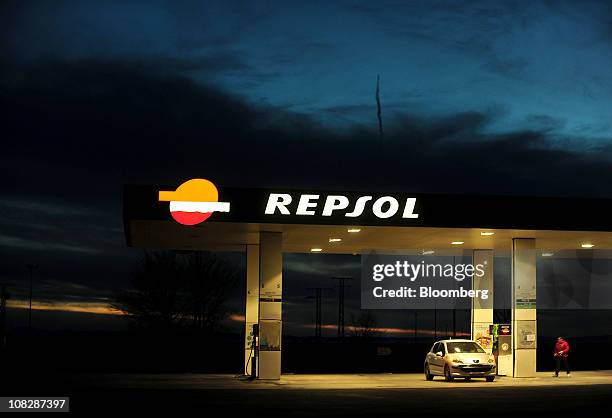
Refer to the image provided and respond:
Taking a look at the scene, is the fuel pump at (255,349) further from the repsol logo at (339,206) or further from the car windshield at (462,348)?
the car windshield at (462,348)

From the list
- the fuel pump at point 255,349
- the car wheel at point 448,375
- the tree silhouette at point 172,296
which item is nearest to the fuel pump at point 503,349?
the car wheel at point 448,375

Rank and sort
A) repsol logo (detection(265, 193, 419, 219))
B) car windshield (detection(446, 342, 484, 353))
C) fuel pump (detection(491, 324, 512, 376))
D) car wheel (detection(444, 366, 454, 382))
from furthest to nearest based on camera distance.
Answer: fuel pump (detection(491, 324, 512, 376)) → car windshield (detection(446, 342, 484, 353)) → car wheel (detection(444, 366, 454, 382)) → repsol logo (detection(265, 193, 419, 219))

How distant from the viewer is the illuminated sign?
27.5 m

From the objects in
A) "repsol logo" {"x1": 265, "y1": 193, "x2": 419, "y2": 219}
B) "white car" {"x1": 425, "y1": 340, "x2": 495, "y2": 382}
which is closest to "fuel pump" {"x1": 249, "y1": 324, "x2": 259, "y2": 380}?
"repsol logo" {"x1": 265, "y1": 193, "x2": 419, "y2": 219}

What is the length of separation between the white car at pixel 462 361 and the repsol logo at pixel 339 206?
18.2ft

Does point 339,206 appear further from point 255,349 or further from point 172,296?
point 172,296

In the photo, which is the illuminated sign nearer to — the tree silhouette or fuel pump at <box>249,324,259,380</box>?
fuel pump at <box>249,324,259,380</box>

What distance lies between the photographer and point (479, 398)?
2430 cm

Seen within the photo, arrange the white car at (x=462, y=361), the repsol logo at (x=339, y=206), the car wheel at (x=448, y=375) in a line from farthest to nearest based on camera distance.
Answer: the car wheel at (x=448, y=375), the white car at (x=462, y=361), the repsol logo at (x=339, y=206)

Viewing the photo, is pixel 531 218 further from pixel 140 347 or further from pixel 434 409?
pixel 140 347

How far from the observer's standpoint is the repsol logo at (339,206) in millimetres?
28391

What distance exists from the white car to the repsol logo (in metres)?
5.55

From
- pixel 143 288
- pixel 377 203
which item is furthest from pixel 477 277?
pixel 143 288

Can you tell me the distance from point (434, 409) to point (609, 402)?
5.06 m
